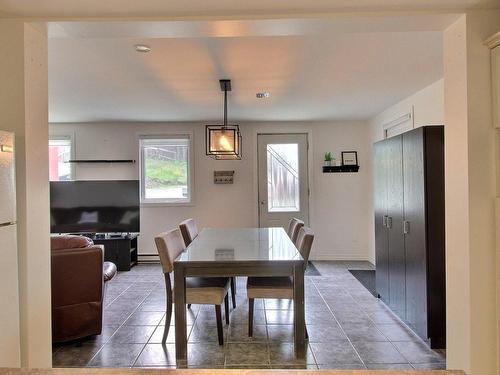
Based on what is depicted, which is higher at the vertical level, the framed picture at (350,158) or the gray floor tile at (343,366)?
the framed picture at (350,158)

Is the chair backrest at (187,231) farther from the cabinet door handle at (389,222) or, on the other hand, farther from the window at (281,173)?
the cabinet door handle at (389,222)

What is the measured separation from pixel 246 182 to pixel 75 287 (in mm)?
3312

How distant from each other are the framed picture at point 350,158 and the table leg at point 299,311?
11.5 ft

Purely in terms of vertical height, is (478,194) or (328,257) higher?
(478,194)

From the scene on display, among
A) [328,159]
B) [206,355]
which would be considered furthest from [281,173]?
[206,355]

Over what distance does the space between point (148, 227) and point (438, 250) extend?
433cm

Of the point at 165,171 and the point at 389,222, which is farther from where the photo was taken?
the point at 165,171

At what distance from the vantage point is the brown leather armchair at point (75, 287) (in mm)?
2588

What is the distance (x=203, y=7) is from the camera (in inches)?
65.3

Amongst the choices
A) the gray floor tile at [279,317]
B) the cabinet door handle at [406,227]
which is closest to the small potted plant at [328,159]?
the cabinet door handle at [406,227]

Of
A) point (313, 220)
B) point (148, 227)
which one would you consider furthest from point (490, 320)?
point (148, 227)

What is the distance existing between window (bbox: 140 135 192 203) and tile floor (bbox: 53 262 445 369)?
200 centimetres

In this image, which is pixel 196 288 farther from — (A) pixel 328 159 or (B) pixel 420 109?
(A) pixel 328 159

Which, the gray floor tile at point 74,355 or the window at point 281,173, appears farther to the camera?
the window at point 281,173
